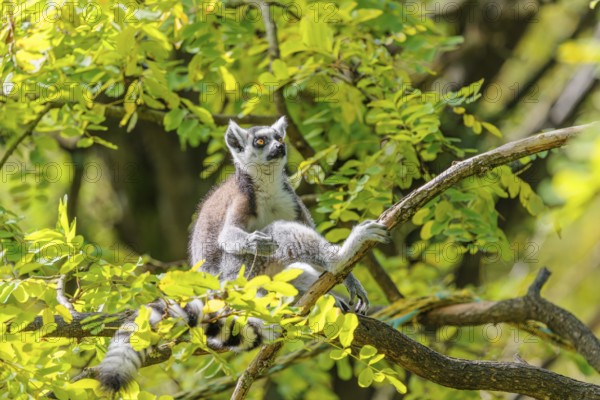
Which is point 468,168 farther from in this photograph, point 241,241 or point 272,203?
point 272,203

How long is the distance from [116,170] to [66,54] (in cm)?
336

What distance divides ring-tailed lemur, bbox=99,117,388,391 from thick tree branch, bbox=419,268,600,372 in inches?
36.0

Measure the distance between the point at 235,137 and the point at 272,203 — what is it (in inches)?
18.7

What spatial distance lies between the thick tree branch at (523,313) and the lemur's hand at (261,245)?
4.44 ft

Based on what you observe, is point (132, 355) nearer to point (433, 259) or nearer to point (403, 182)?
point (403, 182)

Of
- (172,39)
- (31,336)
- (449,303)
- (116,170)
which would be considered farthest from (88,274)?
(116,170)

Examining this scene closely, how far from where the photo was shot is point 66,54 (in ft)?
13.8

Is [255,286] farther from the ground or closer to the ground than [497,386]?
farther from the ground

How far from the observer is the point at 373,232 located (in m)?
3.44

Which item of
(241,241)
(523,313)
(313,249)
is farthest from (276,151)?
(523,313)

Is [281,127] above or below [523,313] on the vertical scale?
above

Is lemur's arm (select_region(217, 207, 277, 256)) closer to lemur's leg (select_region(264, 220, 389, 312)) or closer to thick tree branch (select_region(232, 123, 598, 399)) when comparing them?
lemur's leg (select_region(264, 220, 389, 312))

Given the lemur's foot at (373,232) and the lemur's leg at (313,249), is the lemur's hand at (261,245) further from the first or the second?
the lemur's foot at (373,232)

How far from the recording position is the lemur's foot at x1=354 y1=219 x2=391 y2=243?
340 centimetres
